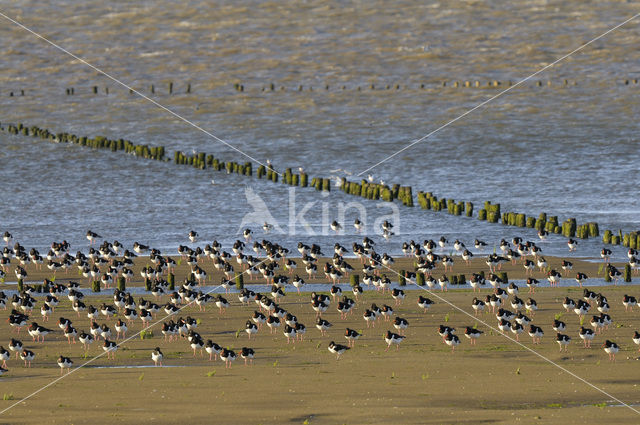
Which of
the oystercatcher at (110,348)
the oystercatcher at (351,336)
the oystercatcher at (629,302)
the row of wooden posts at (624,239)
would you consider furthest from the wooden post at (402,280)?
the oystercatcher at (110,348)

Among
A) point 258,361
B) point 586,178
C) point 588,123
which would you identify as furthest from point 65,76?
point 258,361

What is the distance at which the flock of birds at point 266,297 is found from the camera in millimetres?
32500

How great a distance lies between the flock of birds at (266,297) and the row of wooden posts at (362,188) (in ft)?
9.08

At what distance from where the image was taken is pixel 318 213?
2426 inches

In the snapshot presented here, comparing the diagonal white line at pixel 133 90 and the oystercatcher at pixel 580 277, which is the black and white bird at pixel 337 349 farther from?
the diagonal white line at pixel 133 90

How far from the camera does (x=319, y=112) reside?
93.3 m

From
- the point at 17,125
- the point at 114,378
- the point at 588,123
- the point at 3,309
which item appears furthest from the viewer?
the point at 17,125

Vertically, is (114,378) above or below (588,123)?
below

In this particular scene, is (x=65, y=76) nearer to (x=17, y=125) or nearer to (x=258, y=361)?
(x=17, y=125)

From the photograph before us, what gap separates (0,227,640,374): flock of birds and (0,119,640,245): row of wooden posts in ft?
9.08

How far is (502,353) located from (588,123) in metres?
58.2

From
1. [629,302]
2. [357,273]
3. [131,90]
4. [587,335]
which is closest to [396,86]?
[131,90]

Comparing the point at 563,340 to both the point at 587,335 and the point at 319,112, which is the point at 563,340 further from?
the point at 319,112

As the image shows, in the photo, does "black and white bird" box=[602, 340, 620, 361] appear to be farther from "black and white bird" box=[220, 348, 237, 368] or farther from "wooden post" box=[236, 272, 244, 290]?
"wooden post" box=[236, 272, 244, 290]
